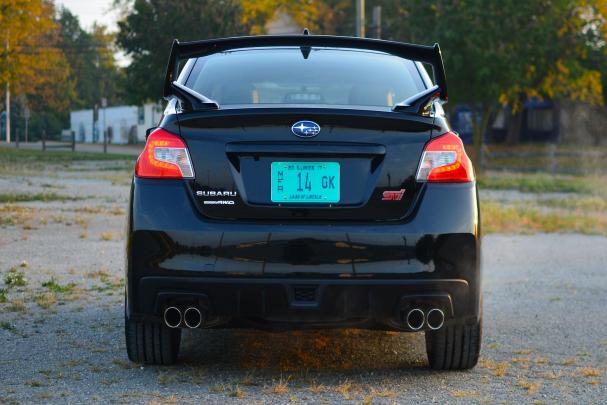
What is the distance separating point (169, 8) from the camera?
4800 cm

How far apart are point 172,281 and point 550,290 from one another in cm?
508

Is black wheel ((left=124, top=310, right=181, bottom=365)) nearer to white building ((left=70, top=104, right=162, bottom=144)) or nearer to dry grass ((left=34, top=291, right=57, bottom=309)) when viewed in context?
dry grass ((left=34, top=291, right=57, bottom=309))

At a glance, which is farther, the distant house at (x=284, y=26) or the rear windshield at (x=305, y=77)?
the distant house at (x=284, y=26)

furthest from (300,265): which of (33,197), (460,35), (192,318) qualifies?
(460,35)

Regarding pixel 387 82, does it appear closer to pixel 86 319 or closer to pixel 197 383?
pixel 197 383

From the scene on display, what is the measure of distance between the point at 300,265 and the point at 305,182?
1.24 feet

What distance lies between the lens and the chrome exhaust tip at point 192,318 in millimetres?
4906

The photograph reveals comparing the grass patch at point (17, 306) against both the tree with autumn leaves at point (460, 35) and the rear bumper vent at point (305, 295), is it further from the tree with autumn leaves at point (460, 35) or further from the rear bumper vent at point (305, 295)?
the tree with autumn leaves at point (460, 35)

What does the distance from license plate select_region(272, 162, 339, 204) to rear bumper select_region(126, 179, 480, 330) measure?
128 mm

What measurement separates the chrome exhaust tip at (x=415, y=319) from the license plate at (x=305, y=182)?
0.62 meters

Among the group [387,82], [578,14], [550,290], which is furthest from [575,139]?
[387,82]

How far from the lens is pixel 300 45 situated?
585cm

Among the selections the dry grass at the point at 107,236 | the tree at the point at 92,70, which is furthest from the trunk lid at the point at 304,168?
the tree at the point at 92,70

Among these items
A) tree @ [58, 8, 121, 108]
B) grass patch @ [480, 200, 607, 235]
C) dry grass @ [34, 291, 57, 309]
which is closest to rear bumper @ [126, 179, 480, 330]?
dry grass @ [34, 291, 57, 309]
